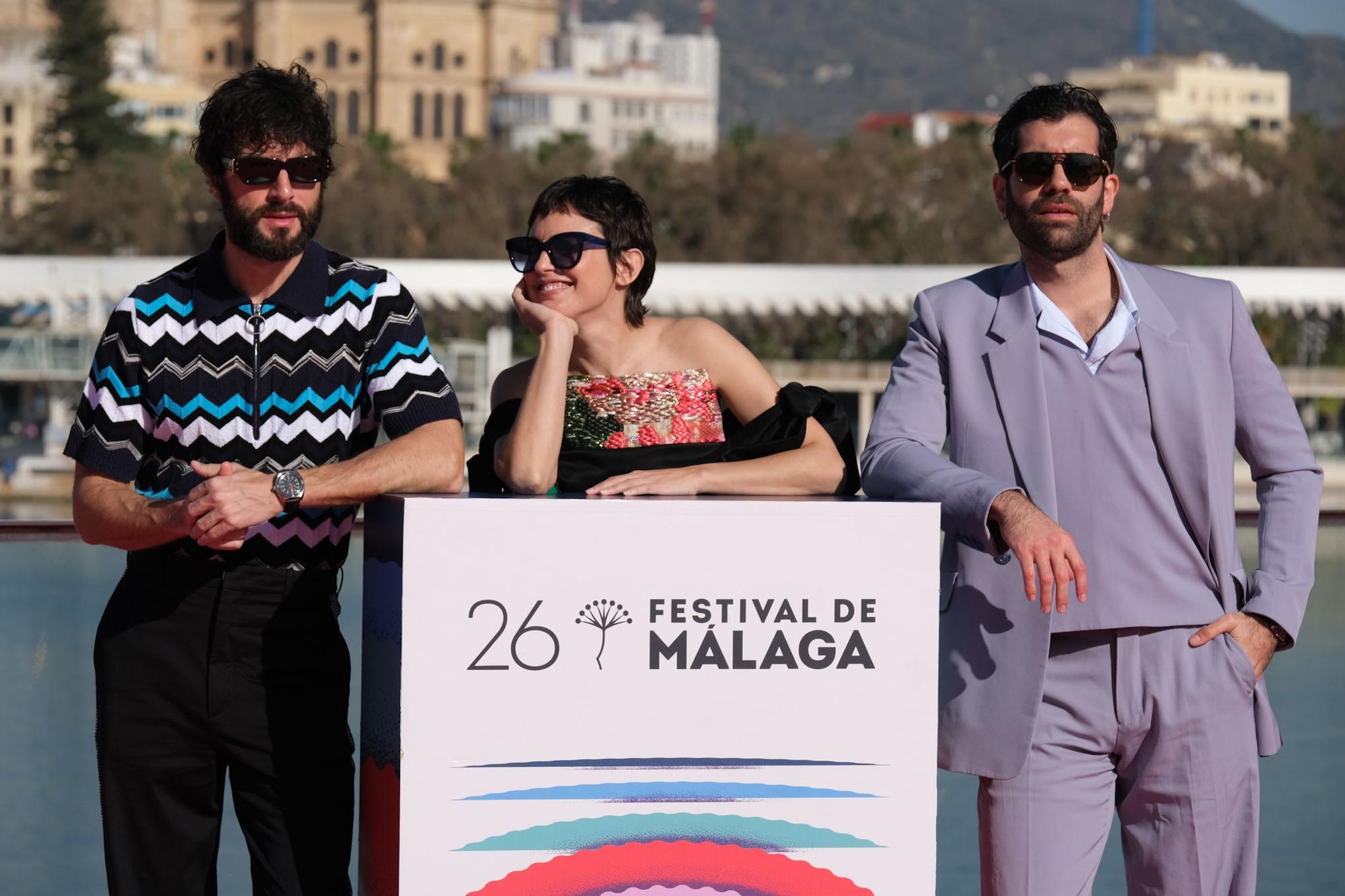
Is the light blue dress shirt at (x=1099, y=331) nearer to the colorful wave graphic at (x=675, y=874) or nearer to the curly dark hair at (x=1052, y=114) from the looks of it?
the curly dark hair at (x=1052, y=114)

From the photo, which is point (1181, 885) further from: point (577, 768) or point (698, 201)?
point (698, 201)

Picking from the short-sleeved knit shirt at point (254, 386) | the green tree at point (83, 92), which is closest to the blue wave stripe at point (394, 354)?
the short-sleeved knit shirt at point (254, 386)

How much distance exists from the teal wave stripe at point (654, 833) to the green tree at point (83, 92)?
60483 mm

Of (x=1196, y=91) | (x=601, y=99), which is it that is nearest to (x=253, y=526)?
(x=601, y=99)

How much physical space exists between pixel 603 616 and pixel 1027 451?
2.32 feet

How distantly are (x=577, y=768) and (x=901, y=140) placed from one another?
172ft

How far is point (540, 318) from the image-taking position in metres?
2.51

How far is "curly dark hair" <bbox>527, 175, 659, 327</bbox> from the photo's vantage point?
103 inches

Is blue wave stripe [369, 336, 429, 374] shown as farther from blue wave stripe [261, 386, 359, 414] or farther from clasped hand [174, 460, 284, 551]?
clasped hand [174, 460, 284, 551]

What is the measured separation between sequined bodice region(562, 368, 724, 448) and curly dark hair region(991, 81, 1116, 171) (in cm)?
52

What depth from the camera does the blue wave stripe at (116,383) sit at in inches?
94.0

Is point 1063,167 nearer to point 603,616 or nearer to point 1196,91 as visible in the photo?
point 603,616

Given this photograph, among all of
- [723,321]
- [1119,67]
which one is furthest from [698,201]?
[1119,67]

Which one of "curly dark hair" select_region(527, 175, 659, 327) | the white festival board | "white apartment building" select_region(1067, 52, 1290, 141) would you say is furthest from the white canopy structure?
"white apartment building" select_region(1067, 52, 1290, 141)
